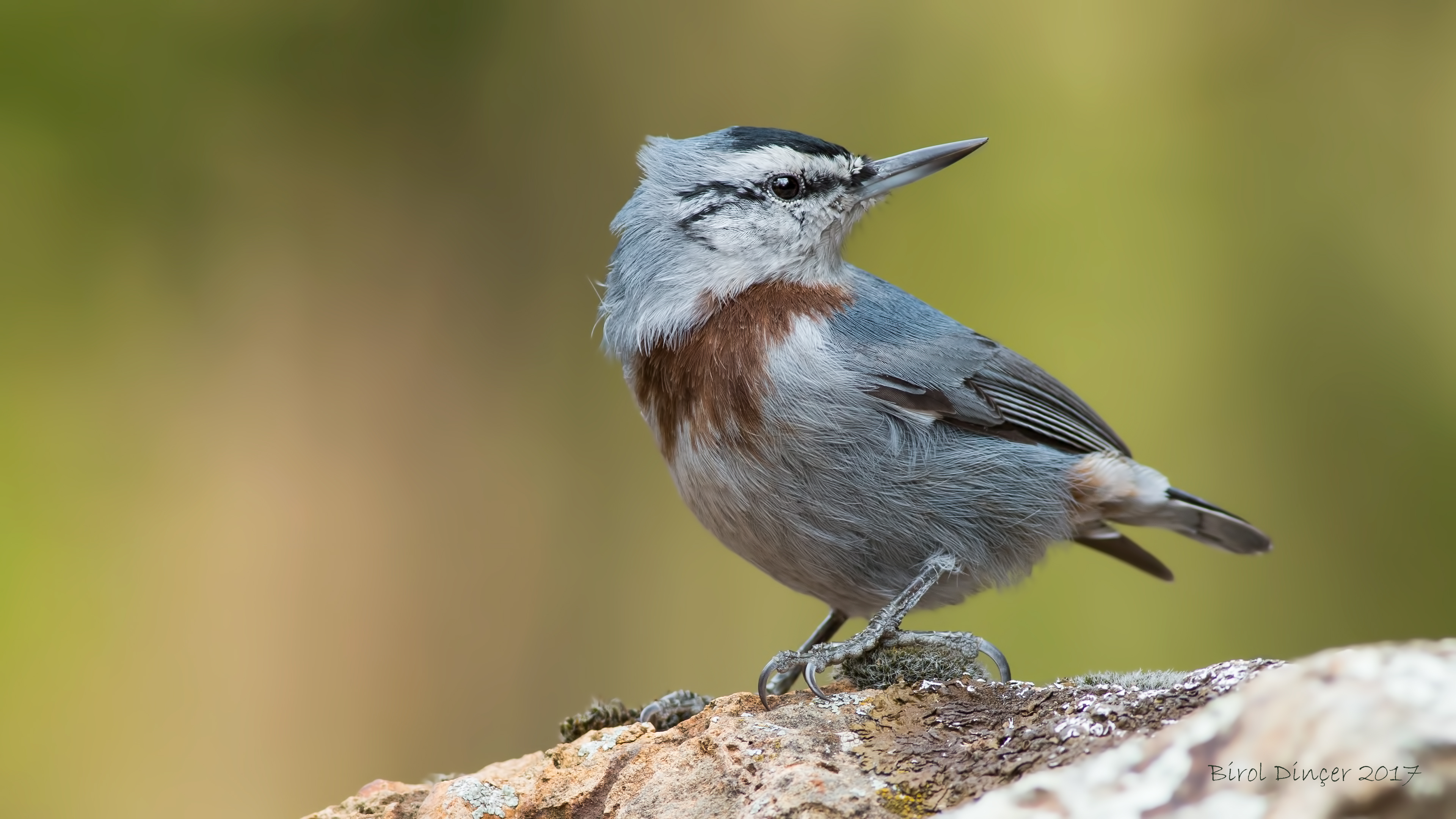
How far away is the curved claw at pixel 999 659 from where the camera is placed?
271 centimetres

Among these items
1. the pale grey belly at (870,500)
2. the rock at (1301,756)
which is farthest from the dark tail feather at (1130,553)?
the rock at (1301,756)

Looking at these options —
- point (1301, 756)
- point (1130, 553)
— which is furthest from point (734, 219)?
point (1301, 756)

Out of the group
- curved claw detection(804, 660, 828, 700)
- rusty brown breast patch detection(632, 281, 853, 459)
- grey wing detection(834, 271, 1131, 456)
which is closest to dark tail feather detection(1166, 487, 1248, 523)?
grey wing detection(834, 271, 1131, 456)

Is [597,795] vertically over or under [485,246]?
under

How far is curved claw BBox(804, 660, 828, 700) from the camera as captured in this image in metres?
2.57

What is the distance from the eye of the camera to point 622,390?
581 centimetres

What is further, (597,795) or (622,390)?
(622,390)

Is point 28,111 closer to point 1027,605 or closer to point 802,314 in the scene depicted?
point 802,314

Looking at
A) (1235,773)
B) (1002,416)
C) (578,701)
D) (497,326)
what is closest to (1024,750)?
(1235,773)

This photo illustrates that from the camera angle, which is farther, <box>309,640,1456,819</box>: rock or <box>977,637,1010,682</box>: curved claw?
<box>977,637,1010,682</box>: curved claw

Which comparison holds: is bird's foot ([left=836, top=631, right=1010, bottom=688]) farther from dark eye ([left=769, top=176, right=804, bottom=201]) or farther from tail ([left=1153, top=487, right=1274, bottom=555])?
dark eye ([left=769, top=176, right=804, bottom=201])

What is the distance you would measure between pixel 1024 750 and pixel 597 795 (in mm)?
1002

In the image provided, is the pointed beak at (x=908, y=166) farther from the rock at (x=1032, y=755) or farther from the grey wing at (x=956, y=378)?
the rock at (x=1032, y=755)

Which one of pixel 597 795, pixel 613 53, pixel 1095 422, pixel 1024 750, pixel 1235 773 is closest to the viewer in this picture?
pixel 1235 773
